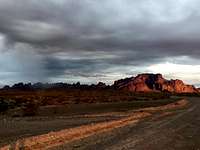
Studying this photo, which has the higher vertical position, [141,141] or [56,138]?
[56,138]

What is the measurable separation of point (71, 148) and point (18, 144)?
8.21 feet

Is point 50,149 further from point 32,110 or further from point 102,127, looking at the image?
point 32,110

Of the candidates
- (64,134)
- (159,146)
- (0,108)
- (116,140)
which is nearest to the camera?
(159,146)

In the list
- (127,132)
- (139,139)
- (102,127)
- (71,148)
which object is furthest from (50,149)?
(102,127)

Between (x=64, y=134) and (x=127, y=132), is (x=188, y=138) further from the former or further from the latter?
(x=64, y=134)

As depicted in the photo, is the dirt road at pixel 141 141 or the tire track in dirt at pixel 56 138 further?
the dirt road at pixel 141 141

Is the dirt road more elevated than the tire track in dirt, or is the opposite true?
the tire track in dirt

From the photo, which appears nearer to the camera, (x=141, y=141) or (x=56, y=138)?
(x=141, y=141)

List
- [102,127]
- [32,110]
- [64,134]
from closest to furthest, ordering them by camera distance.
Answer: [64,134] < [102,127] < [32,110]

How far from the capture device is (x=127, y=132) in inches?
1035

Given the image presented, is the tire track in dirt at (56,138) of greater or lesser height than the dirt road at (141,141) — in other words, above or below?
above

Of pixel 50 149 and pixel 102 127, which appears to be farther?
pixel 102 127

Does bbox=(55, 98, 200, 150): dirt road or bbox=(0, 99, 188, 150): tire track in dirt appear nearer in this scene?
bbox=(0, 99, 188, 150): tire track in dirt

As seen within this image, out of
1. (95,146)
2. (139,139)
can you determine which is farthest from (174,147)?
(95,146)
